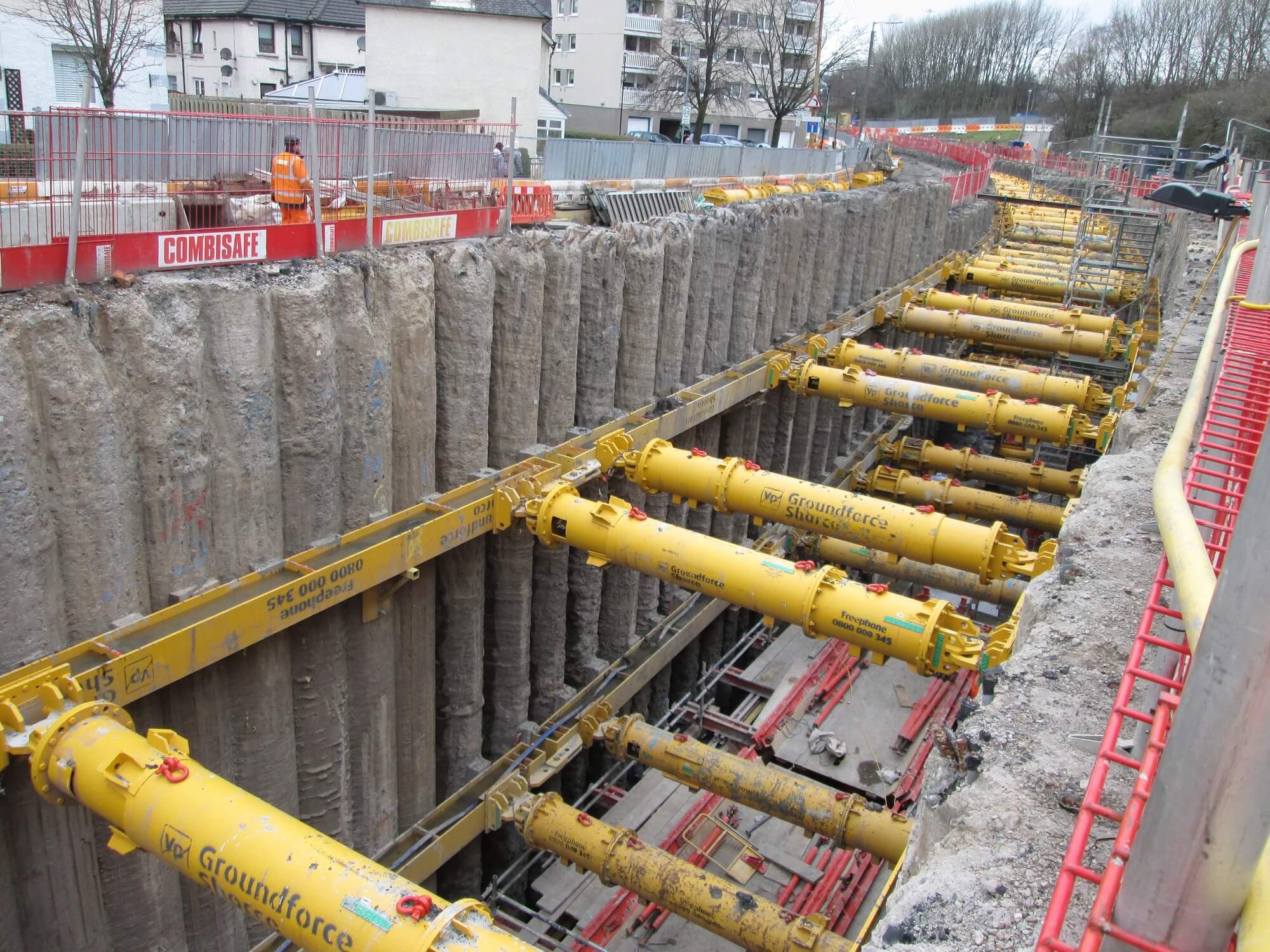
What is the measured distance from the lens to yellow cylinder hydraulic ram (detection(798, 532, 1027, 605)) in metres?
17.6

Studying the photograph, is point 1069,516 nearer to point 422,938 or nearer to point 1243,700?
point 422,938

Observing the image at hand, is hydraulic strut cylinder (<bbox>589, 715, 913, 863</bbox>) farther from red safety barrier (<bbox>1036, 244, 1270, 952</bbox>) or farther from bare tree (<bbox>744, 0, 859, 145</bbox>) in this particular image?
bare tree (<bbox>744, 0, 859, 145</bbox>)

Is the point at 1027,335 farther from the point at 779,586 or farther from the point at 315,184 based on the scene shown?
the point at 315,184

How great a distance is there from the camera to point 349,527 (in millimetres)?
10062

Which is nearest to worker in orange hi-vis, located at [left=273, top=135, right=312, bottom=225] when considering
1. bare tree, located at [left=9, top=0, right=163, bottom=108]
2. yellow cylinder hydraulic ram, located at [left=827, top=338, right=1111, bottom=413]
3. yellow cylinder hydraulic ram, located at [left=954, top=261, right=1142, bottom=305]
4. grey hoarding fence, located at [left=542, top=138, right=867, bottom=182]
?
yellow cylinder hydraulic ram, located at [left=827, top=338, right=1111, bottom=413]

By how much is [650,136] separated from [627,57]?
36.0 feet

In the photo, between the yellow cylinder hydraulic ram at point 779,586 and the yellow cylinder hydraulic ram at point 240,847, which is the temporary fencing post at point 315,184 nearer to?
the yellow cylinder hydraulic ram at point 779,586

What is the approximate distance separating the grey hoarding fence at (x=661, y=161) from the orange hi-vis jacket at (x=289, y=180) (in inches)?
540

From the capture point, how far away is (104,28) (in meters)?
30.5

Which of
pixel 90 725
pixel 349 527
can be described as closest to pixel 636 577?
pixel 349 527

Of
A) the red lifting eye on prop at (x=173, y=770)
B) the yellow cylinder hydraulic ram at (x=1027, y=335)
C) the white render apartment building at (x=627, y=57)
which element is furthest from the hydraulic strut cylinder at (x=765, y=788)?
the white render apartment building at (x=627, y=57)

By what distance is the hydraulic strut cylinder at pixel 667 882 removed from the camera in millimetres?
10156

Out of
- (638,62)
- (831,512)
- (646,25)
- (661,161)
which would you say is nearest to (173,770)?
(831,512)

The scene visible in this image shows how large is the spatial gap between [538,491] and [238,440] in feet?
12.2
